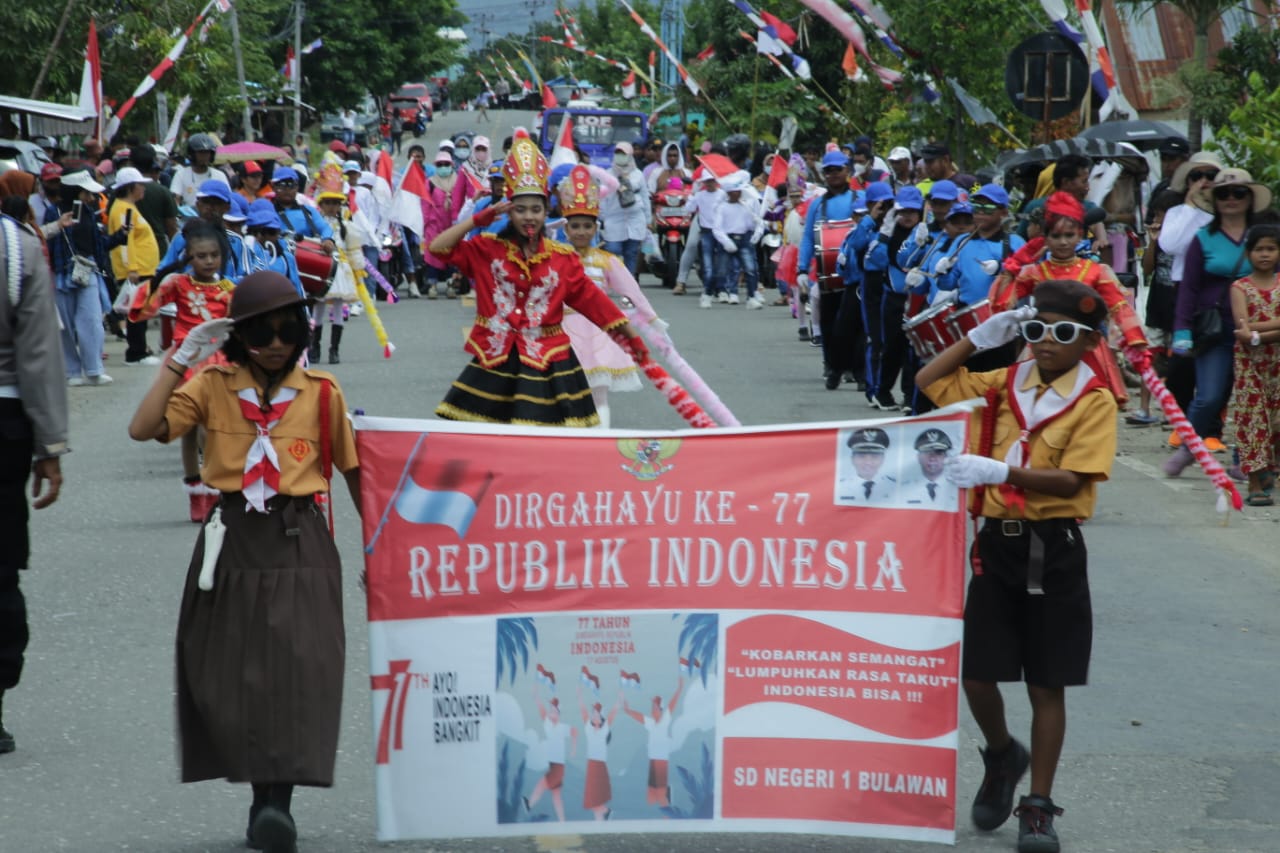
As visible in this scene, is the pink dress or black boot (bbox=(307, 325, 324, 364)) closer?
the pink dress

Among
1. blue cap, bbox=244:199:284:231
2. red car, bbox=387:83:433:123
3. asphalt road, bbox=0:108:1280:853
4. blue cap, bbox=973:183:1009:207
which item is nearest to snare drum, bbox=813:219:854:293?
asphalt road, bbox=0:108:1280:853

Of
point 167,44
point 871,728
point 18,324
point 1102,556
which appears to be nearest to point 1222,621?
point 1102,556

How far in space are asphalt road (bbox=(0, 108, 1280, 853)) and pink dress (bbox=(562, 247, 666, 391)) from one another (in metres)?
1.54

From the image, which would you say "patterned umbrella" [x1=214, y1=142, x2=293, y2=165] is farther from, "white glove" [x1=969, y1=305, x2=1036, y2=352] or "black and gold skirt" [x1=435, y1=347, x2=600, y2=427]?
"white glove" [x1=969, y1=305, x2=1036, y2=352]

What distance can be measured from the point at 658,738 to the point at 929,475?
0.97 metres

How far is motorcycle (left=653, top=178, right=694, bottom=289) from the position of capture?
27.1 meters

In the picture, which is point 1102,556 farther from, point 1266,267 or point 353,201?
point 353,201

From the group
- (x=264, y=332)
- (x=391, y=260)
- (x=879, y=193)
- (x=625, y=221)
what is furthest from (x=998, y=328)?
(x=391, y=260)

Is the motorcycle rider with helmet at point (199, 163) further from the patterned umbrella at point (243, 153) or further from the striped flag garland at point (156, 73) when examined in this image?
the striped flag garland at point (156, 73)

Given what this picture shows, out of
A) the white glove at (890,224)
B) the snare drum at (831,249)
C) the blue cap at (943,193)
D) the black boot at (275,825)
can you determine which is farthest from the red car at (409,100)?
the black boot at (275,825)

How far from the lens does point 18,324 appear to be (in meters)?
5.83

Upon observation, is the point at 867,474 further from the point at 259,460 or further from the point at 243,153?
the point at 243,153

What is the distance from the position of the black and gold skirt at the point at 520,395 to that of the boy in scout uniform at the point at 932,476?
3.53 meters

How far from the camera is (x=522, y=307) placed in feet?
26.9
